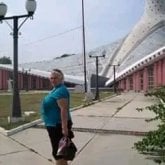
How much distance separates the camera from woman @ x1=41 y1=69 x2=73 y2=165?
723 cm

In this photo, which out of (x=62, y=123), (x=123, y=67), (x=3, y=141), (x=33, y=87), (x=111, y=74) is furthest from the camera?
(x=33, y=87)

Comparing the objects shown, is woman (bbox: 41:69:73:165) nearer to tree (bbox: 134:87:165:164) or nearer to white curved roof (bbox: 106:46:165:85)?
tree (bbox: 134:87:165:164)

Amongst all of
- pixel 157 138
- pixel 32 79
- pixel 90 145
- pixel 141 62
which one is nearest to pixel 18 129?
pixel 90 145

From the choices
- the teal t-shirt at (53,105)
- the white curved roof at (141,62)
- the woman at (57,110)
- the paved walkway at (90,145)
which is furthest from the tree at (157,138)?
the white curved roof at (141,62)

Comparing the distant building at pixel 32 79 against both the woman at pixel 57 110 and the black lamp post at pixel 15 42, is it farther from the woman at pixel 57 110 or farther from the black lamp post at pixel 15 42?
the woman at pixel 57 110

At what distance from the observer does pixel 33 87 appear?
98.1m

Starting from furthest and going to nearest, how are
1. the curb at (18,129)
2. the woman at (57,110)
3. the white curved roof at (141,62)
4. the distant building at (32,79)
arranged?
the distant building at (32,79), the white curved roof at (141,62), the curb at (18,129), the woman at (57,110)

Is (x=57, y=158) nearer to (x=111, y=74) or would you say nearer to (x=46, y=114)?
(x=46, y=114)

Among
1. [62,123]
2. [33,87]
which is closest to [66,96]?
[62,123]

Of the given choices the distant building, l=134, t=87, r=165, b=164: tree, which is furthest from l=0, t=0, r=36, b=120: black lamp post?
the distant building

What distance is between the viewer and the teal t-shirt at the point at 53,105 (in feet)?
23.9

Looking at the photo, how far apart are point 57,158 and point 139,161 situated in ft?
6.40

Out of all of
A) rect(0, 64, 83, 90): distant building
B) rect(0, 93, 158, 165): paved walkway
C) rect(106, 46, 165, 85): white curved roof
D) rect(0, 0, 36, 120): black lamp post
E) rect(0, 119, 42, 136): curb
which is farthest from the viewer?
rect(0, 64, 83, 90): distant building

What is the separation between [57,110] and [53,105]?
0.32 ft
